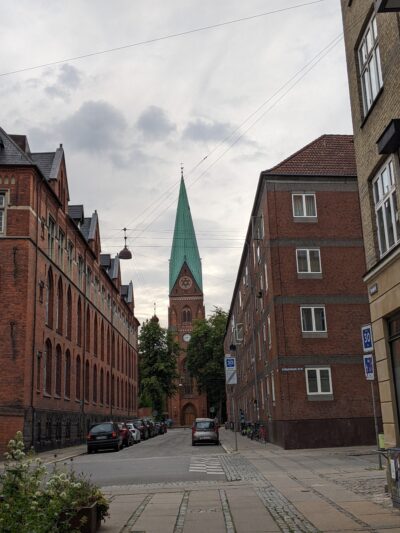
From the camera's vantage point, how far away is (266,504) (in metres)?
11.0

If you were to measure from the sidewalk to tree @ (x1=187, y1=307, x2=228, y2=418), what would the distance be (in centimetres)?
6902

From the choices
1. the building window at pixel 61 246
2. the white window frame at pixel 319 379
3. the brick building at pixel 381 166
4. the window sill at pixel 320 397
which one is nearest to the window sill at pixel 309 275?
the white window frame at pixel 319 379

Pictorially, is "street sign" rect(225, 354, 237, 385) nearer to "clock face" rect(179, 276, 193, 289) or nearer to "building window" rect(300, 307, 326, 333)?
"building window" rect(300, 307, 326, 333)

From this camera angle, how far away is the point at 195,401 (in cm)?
10525

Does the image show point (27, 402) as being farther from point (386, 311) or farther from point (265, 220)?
point (386, 311)

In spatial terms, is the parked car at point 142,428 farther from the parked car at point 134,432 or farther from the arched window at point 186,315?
the arched window at point 186,315

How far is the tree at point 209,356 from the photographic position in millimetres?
86500

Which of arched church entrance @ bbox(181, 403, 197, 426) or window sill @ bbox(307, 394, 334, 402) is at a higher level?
window sill @ bbox(307, 394, 334, 402)

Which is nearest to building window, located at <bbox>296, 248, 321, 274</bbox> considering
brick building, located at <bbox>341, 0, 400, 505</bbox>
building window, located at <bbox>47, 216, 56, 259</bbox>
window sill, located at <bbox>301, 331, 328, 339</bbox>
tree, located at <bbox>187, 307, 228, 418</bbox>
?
window sill, located at <bbox>301, 331, 328, 339</bbox>

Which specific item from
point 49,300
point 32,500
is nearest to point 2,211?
point 49,300

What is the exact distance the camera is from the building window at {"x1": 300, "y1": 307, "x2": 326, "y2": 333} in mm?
29578

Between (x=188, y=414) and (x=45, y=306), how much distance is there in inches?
2999

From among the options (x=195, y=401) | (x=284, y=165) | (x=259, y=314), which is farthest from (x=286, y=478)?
(x=195, y=401)

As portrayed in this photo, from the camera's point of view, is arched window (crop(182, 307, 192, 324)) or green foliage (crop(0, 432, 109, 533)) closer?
green foliage (crop(0, 432, 109, 533))
